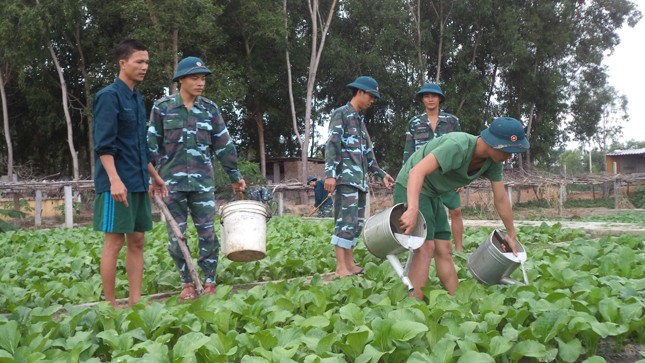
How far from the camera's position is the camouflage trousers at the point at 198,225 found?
4.32 m

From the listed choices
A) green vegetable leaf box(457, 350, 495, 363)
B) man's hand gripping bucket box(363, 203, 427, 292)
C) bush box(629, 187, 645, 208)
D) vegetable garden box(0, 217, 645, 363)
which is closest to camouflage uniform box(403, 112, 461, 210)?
vegetable garden box(0, 217, 645, 363)

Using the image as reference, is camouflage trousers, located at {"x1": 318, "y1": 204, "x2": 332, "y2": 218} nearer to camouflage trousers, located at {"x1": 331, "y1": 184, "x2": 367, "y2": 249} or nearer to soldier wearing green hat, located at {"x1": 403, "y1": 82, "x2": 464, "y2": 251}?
soldier wearing green hat, located at {"x1": 403, "y1": 82, "x2": 464, "y2": 251}

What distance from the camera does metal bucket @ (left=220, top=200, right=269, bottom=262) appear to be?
13.1ft

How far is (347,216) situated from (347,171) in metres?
0.39

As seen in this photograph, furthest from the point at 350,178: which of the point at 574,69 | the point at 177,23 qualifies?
the point at 574,69

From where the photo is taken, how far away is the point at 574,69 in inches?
1310

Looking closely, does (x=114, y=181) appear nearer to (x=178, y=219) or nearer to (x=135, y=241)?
(x=135, y=241)

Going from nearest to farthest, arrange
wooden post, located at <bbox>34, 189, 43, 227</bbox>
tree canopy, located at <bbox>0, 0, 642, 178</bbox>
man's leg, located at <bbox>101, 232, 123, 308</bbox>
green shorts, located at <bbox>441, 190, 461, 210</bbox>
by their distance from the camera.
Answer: man's leg, located at <bbox>101, 232, 123, 308</bbox> → green shorts, located at <bbox>441, 190, 461, 210</bbox> → wooden post, located at <bbox>34, 189, 43, 227</bbox> → tree canopy, located at <bbox>0, 0, 642, 178</bbox>

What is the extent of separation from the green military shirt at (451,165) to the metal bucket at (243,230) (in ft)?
3.25

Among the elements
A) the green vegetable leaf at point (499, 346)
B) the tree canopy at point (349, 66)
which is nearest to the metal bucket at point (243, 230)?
the green vegetable leaf at point (499, 346)

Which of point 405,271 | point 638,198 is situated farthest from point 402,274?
point 638,198

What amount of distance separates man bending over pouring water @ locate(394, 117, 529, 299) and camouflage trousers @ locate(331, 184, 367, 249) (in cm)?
108

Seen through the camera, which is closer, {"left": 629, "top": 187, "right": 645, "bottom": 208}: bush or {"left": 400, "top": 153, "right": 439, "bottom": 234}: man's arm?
{"left": 400, "top": 153, "right": 439, "bottom": 234}: man's arm

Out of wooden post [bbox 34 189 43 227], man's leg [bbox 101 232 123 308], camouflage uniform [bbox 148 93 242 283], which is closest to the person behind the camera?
man's leg [bbox 101 232 123 308]
